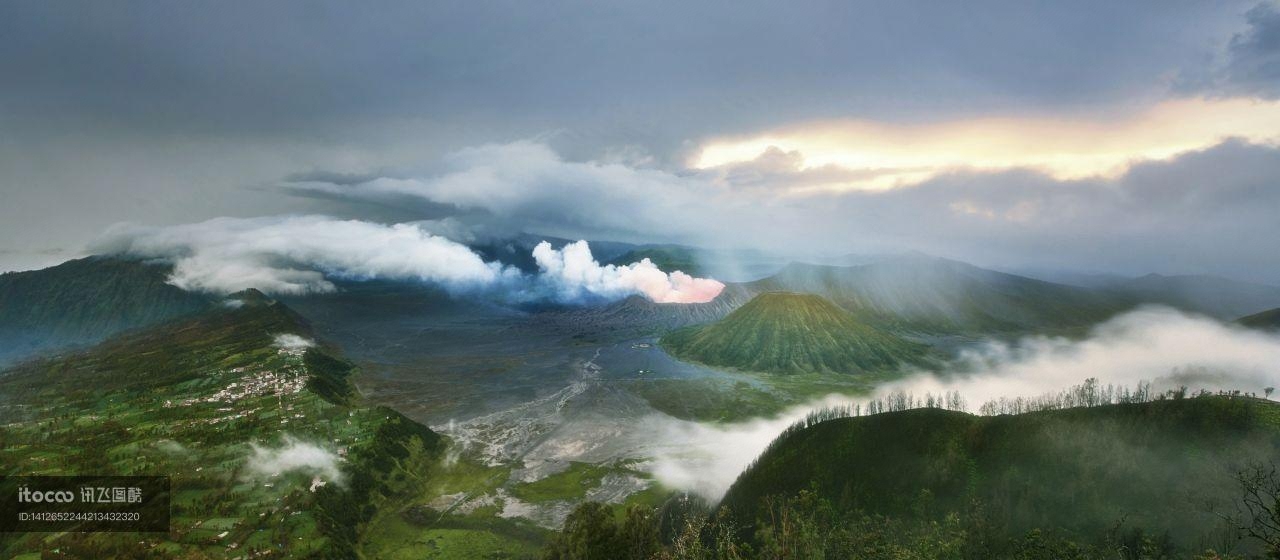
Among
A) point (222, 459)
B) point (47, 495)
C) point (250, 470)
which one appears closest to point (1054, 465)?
point (250, 470)

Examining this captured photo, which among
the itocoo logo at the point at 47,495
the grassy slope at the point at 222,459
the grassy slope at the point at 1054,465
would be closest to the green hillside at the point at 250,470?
the grassy slope at the point at 222,459

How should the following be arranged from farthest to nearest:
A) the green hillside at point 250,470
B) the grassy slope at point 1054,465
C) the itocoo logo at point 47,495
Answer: the itocoo logo at point 47,495
the green hillside at point 250,470
the grassy slope at point 1054,465

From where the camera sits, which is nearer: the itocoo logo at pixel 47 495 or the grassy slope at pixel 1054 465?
the grassy slope at pixel 1054 465

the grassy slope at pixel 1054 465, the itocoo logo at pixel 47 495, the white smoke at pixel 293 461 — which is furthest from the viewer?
the white smoke at pixel 293 461

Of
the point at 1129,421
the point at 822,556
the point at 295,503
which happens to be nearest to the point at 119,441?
the point at 295,503

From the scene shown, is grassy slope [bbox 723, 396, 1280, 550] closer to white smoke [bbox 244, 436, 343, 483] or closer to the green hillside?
the green hillside

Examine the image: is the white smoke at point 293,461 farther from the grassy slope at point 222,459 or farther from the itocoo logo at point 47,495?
the itocoo logo at point 47,495

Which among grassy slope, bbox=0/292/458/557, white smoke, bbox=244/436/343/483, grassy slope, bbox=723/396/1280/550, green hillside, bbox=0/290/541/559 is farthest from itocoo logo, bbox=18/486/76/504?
grassy slope, bbox=723/396/1280/550
